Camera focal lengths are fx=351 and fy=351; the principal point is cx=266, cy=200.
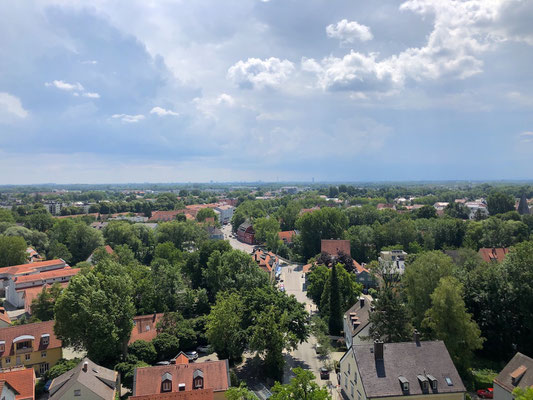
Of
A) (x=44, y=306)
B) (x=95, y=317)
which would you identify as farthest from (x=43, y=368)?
(x=44, y=306)

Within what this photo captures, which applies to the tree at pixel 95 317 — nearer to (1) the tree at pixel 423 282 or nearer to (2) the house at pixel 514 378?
(1) the tree at pixel 423 282

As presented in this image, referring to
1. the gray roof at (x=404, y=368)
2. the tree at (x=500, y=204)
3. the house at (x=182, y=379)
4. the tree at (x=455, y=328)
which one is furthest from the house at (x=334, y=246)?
the tree at (x=500, y=204)

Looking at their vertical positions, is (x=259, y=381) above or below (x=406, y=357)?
below

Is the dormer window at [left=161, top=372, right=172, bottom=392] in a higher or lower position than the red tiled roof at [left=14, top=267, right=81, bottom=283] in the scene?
higher

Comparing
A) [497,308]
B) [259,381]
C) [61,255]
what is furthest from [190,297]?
[61,255]

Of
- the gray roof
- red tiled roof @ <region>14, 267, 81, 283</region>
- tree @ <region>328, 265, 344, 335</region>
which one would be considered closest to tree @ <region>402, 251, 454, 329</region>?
tree @ <region>328, 265, 344, 335</region>

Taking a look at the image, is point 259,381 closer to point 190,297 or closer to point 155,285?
point 190,297

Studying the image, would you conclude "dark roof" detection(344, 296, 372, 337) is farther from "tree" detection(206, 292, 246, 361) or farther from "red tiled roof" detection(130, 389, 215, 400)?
"red tiled roof" detection(130, 389, 215, 400)
